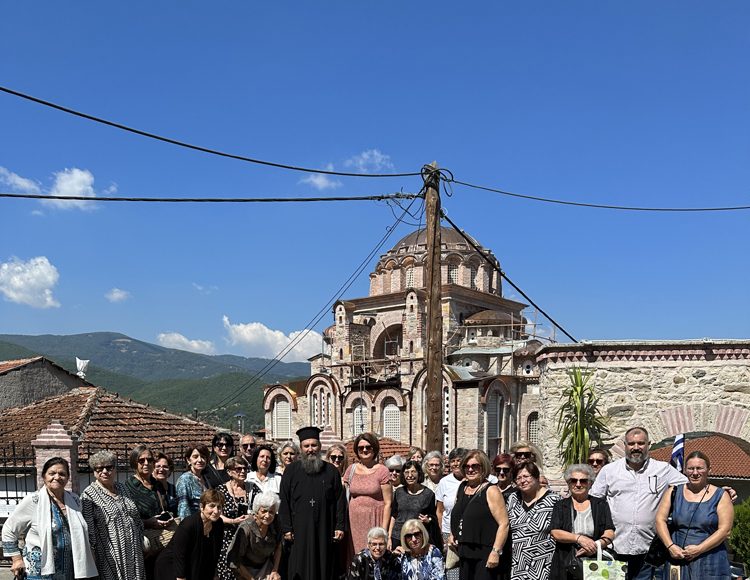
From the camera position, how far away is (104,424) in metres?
13.8

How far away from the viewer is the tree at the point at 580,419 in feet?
37.8

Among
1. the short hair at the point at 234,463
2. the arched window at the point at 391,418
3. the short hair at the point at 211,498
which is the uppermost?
the short hair at the point at 234,463

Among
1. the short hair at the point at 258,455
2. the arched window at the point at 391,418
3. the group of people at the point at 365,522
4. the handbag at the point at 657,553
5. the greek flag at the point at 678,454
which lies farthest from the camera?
the arched window at the point at 391,418

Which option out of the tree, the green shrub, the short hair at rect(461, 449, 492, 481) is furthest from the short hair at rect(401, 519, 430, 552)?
the green shrub

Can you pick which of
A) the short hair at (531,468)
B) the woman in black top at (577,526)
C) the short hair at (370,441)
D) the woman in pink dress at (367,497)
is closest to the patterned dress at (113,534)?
the woman in pink dress at (367,497)

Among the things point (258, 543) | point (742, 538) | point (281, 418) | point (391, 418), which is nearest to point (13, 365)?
point (258, 543)

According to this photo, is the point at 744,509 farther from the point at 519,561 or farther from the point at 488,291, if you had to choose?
the point at 488,291

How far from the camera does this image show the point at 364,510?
22.1 ft

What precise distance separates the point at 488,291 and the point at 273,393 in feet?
44.5

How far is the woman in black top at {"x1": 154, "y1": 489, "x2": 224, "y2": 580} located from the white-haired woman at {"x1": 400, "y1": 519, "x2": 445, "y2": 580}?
4.67ft

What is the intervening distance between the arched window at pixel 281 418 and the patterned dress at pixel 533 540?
120 ft

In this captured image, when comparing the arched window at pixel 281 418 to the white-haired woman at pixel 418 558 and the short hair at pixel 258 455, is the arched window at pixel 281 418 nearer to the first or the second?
the short hair at pixel 258 455


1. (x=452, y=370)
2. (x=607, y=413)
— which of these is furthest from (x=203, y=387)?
(x=607, y=413)

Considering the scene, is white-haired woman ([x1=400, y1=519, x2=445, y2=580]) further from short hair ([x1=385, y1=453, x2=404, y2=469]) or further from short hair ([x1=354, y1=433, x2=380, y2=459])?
short hair ([x1=385, y1=453, x2=404, y2=469])
